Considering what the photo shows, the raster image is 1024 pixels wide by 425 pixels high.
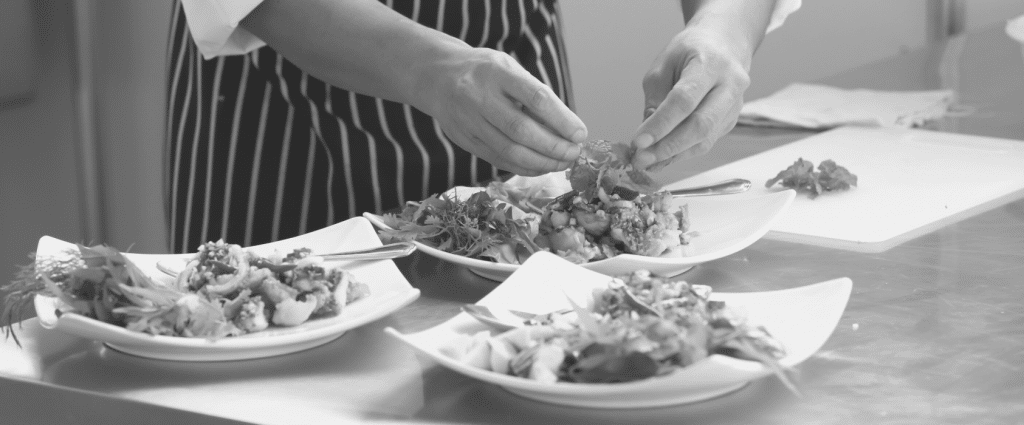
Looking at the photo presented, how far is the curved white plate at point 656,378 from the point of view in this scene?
2.78ft

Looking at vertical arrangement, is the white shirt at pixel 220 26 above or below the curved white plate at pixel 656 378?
above

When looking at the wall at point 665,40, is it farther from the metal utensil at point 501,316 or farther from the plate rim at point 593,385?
the plate rim at point 593,385

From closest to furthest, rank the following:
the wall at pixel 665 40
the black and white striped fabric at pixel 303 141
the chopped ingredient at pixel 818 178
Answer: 1. the chopped ingredient at pixel 818 178
2. the black and white striped fabric at pixel 303 141
3. the wall at pixel 665 40

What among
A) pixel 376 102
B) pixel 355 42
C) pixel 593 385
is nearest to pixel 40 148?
pixel 376 102

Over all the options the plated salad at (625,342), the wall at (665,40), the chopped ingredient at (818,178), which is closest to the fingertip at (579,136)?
the plated salad at (625,342)

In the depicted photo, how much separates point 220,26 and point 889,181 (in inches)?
38.7

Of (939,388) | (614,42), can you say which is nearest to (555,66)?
(939,388)

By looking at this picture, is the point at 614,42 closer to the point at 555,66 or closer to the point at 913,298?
the point at 555,66

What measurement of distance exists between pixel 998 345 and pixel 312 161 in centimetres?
115

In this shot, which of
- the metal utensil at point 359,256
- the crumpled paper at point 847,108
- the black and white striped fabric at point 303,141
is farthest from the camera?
the crumpled paper at point 847,108

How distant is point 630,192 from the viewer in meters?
1.37

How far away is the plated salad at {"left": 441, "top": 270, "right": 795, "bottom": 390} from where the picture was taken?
85 cm

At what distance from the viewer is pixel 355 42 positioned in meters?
1.52

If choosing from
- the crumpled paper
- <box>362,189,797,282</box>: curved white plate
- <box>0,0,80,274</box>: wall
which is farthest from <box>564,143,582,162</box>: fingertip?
<box>0,0,80,274</box>: wall
